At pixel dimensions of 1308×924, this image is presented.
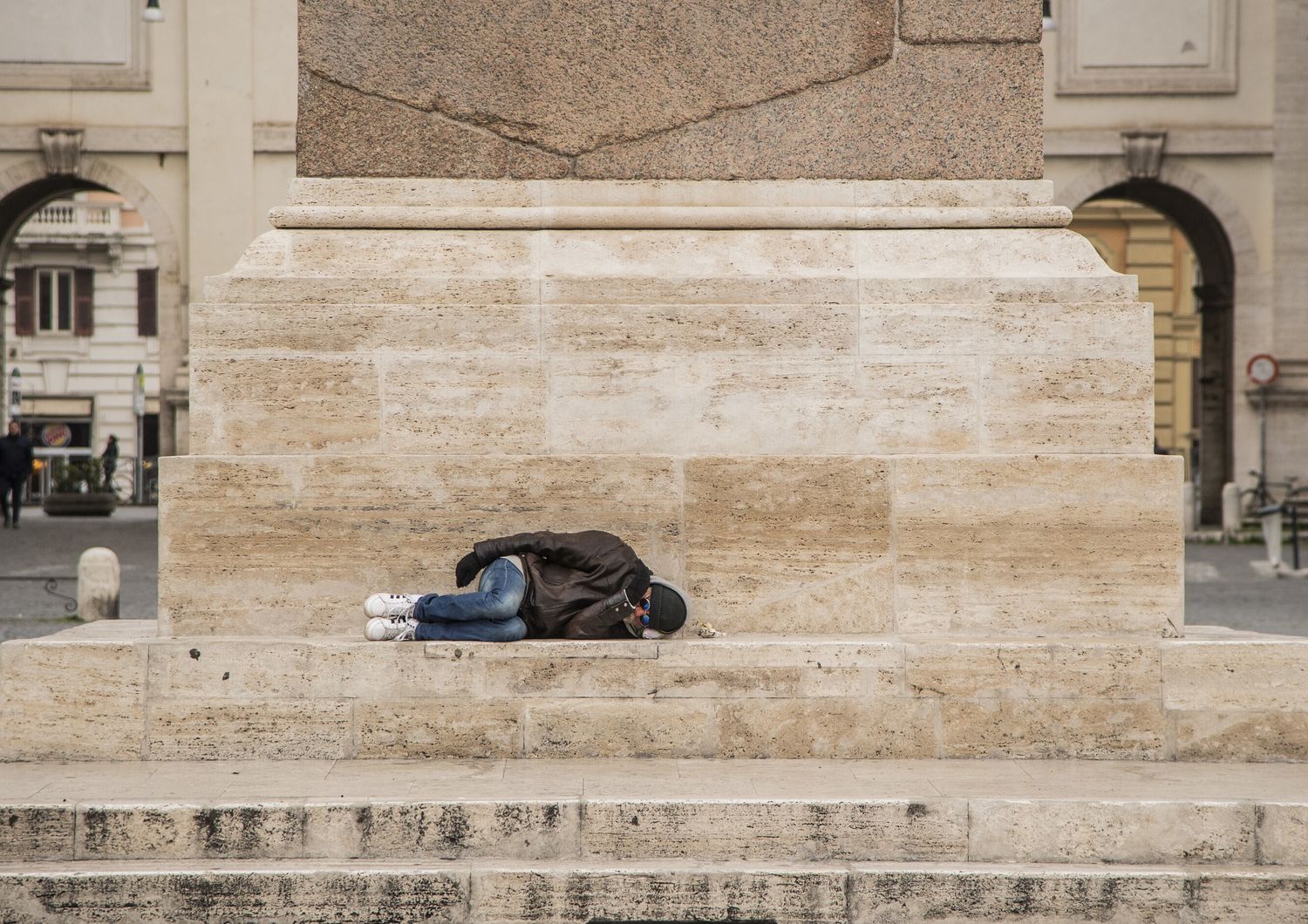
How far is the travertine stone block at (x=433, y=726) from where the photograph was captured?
17.5ft

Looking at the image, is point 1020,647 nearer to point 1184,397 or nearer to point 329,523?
point 329,523

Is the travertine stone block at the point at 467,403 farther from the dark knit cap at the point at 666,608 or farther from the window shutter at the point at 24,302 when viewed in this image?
the window shutter at the point at 24,302

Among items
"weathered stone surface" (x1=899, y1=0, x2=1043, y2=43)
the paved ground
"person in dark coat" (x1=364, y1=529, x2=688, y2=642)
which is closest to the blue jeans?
"person in dark coat" (x1=364, y1=529, x2=688, y2=642)

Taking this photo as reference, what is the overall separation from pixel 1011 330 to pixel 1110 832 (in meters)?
2.02

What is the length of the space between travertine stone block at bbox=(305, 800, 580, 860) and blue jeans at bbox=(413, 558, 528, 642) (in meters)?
0.90

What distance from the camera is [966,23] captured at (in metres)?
6.27

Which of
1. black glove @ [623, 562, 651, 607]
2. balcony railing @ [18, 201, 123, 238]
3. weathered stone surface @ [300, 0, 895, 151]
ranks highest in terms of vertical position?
balcony railing @ [18, 201, 123, 238]

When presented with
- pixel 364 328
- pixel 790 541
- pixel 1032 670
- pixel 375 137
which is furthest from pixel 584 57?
pixel 1032 670

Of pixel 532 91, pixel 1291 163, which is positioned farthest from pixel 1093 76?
pixel 532 91

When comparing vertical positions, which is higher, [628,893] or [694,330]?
[694,330]

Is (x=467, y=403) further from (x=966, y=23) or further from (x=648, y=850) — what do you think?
(x=966, y=23)

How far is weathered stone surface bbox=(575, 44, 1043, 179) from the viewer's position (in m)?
6.26

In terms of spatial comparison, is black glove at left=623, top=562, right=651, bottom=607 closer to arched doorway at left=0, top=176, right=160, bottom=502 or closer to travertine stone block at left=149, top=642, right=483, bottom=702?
travertine stone block at left=149, top=642, right=483, bottom=702

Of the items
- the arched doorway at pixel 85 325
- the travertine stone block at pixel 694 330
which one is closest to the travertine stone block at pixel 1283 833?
the travertine stone block at pixel 694 330
